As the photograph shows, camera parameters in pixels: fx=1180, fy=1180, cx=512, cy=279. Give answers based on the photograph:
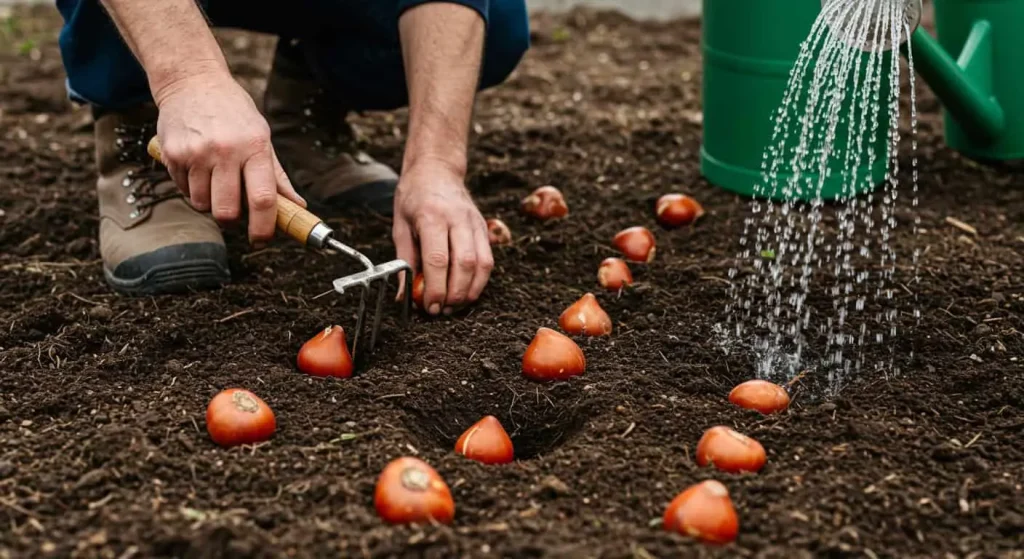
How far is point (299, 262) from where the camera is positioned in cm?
258

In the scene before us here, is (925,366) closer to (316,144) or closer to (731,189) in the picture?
(731,189)

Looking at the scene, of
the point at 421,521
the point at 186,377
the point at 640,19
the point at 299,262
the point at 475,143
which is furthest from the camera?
the point at 640,19

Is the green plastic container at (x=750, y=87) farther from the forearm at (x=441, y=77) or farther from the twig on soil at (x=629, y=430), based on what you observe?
the twig on soil at (x=629, y=430)

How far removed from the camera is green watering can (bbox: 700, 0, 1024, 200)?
9.50ft

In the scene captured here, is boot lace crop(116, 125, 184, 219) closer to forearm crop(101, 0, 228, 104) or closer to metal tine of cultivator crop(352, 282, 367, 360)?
forearm crop(101, 0, 228, 104)

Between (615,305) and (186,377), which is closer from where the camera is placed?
(186,377)

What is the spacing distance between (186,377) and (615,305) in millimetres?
863

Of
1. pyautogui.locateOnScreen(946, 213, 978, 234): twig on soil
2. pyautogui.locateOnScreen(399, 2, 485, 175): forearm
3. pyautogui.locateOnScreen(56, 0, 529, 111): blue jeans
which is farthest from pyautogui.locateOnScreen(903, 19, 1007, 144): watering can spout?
pyautogui.locateOnScreen(399, 2, 485, 175): forearm

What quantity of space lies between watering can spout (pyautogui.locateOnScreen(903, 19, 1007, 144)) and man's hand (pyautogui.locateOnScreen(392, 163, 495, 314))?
4.11ft

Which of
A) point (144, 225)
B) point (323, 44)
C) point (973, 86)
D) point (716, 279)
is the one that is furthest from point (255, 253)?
point (973, 86)

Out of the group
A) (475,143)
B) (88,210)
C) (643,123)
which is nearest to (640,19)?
(643,123)

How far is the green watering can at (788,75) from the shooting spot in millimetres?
2895

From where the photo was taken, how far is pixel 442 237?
222 centimetres

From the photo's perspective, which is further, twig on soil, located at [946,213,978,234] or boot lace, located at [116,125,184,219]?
twig on soil, located at [946,213,978,234]
